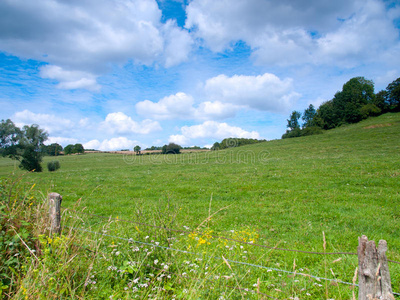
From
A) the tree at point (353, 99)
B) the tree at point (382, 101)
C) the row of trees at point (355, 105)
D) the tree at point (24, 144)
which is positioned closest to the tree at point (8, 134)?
the tree at point (24, 144)

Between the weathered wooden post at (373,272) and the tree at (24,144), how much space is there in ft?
148

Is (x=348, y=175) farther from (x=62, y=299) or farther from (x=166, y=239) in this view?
(x=62, y=299)

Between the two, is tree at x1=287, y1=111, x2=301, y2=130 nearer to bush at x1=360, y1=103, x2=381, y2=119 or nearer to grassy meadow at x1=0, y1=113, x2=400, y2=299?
bush at x1=360, y1=103, x2=381, y2=119

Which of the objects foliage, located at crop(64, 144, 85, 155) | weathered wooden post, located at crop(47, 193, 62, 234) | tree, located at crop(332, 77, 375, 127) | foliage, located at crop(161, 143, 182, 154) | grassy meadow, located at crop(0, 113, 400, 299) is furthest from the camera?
foliage, located at crop(64, 144, 85, 155)

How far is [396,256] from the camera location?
5613mm

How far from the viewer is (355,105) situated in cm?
6700

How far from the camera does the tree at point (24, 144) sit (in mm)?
38875

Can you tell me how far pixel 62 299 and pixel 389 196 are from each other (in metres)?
12.7

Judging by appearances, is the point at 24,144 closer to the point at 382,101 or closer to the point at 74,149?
the point at 74,149

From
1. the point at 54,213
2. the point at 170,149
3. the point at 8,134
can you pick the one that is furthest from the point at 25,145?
the point at 54,213

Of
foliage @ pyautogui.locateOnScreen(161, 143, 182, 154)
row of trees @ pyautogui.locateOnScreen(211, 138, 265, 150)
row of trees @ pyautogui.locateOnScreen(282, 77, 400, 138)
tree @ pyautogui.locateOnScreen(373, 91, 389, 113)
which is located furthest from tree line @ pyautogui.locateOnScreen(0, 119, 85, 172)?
tree @ pyautogui.locateOnScreen(373, 91, 389, 113)

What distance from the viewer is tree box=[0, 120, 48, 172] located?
3888cm

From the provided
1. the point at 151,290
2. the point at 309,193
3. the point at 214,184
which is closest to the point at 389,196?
the point at 309,193

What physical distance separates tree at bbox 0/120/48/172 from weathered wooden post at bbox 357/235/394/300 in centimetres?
4514
